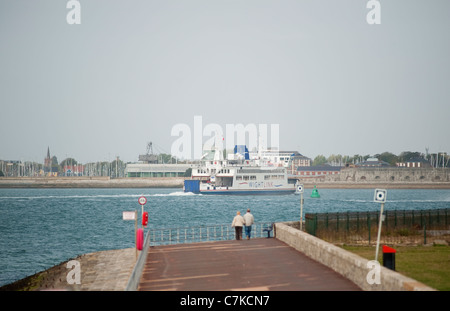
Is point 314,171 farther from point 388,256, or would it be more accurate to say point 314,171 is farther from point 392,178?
point 388,256

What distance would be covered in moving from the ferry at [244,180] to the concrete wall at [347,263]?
84.6 metres

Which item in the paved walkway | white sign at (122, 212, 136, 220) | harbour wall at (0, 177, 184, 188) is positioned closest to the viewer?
the paved walkway

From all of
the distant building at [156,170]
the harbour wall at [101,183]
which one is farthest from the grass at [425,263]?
the distant building at [156,170]

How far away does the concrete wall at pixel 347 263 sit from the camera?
1147 centimetres

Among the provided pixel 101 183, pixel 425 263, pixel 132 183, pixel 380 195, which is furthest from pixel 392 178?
pixel 380 195

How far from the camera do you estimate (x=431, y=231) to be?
91.8 ft

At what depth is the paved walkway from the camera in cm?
1366

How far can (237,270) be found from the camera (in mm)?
15820

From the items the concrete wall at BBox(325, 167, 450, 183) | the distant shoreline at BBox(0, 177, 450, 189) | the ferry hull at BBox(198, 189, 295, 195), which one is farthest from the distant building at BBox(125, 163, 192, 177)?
the ferry hull at BBox(198, 189, 295, 195)

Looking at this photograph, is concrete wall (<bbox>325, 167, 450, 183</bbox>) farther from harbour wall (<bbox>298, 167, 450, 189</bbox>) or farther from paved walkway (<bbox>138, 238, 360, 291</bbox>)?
paved walkway (<bbox>138, 238, 360, 291</bbox>)

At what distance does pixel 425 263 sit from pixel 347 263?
17.1 feet

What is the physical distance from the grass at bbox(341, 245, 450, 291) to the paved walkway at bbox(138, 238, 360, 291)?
268 centimetres

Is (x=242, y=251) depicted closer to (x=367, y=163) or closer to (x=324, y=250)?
(x=324, y=250)

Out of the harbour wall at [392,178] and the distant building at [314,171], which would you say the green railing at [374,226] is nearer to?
the harbour wall at [392,178]
